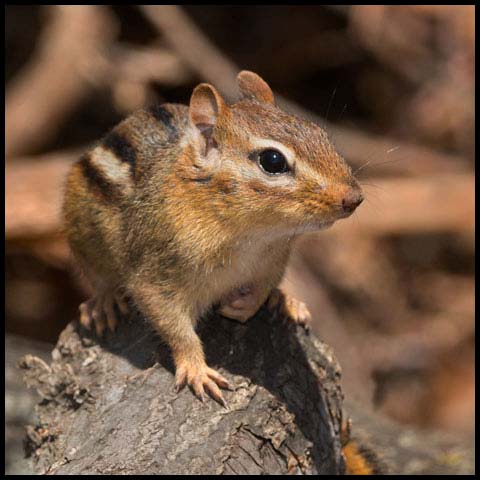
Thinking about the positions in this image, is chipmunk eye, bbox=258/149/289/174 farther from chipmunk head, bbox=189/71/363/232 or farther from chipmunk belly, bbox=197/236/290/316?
chipmunk belly, bbox=197/236/290/316

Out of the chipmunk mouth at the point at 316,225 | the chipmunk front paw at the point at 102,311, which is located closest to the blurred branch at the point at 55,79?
the chipmunk front paw at the point at 102,311

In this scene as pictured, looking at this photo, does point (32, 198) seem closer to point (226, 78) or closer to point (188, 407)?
point (226, 78)

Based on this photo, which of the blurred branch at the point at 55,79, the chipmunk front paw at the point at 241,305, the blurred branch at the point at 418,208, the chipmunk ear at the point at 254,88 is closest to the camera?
the chipmunk front paw at the point at 241,305

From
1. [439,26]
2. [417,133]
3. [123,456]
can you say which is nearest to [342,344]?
[417,133]

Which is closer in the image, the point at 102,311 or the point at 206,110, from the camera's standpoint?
the point at 206,110

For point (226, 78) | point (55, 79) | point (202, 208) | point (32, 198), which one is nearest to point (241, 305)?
point (202, 208)

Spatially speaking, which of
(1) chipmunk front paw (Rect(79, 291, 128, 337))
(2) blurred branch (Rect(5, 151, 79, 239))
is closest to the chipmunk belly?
(1) chipmunk front paw (Rect(79, 291, 128, 337))

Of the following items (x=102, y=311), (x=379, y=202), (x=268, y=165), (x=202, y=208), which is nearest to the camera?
(x=268, y=165)

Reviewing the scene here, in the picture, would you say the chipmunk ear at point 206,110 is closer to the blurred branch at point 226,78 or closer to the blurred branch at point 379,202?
the blurred branch at point 379,202
